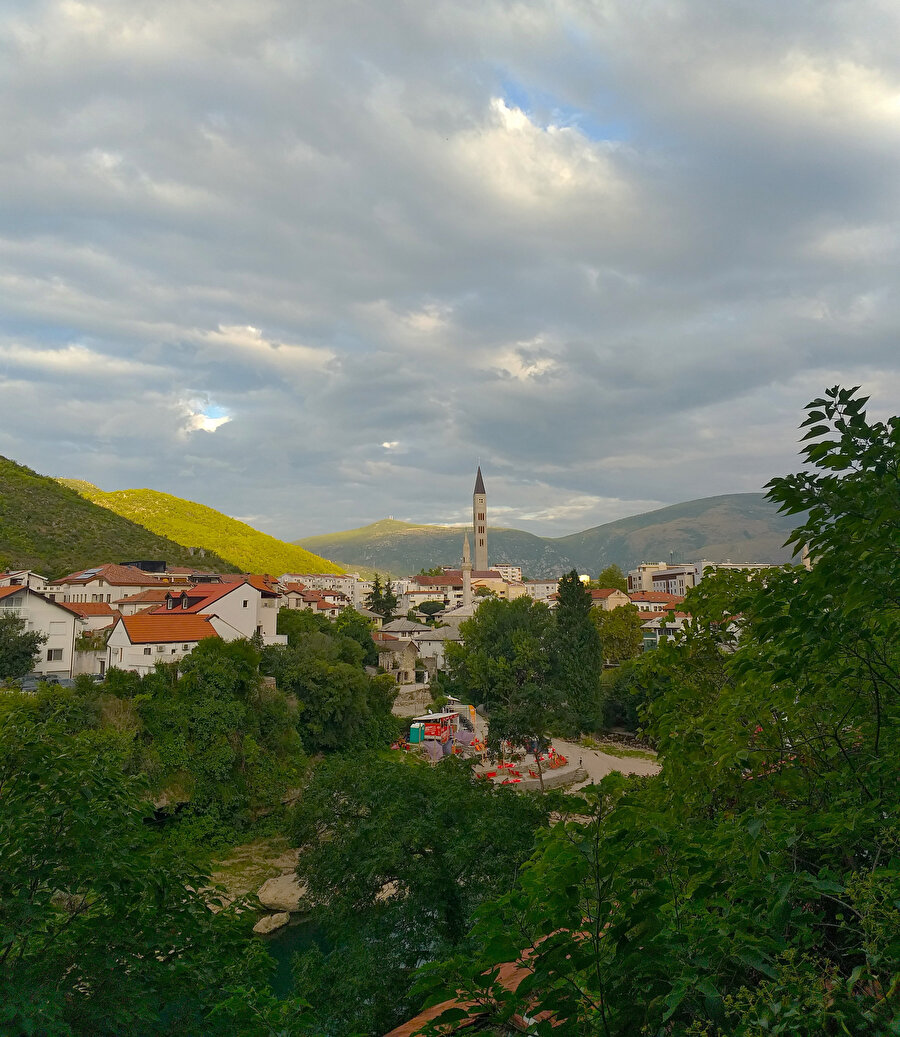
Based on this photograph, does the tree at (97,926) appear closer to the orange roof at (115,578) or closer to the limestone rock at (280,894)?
the limestone rock at (280,894)

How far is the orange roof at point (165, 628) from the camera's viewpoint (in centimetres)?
2661

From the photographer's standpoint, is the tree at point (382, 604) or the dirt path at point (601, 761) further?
the tree at point (382, 604)

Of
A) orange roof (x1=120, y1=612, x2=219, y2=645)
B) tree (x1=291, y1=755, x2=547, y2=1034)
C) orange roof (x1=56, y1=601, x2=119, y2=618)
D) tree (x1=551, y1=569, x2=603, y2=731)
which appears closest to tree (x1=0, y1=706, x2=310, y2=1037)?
tree (x1=291, y1=755, x2=547, y2=1034)

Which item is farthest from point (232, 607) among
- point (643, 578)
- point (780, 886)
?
point (643, 578)

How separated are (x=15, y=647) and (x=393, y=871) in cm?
2143

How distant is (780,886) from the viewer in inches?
107

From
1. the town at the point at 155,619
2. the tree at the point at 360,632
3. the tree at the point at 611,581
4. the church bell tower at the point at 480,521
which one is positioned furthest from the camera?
the church bell tower at the point at 480,521

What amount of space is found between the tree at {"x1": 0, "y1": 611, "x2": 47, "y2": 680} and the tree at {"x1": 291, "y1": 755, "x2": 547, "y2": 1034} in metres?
18.3

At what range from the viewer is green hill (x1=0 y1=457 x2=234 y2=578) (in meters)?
47.9

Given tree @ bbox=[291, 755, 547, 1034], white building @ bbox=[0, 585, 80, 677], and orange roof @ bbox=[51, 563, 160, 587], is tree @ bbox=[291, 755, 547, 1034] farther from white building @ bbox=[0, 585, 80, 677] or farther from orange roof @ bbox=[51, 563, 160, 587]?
orange roof @ bbox=[51, 563, 160, 587]

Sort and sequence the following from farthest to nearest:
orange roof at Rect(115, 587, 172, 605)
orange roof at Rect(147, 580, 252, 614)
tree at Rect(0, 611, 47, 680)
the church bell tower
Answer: the church bell tower, orange roof at Rect(115, 587, 172, 605), orange roof at Rect(147, 580, 252, 614), tree at Rect(0, 611, 47, 680)

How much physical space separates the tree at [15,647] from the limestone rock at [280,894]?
44.6 feet

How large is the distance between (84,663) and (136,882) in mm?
27232

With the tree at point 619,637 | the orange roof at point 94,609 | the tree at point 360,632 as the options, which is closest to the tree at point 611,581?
the tree at point 619,637
